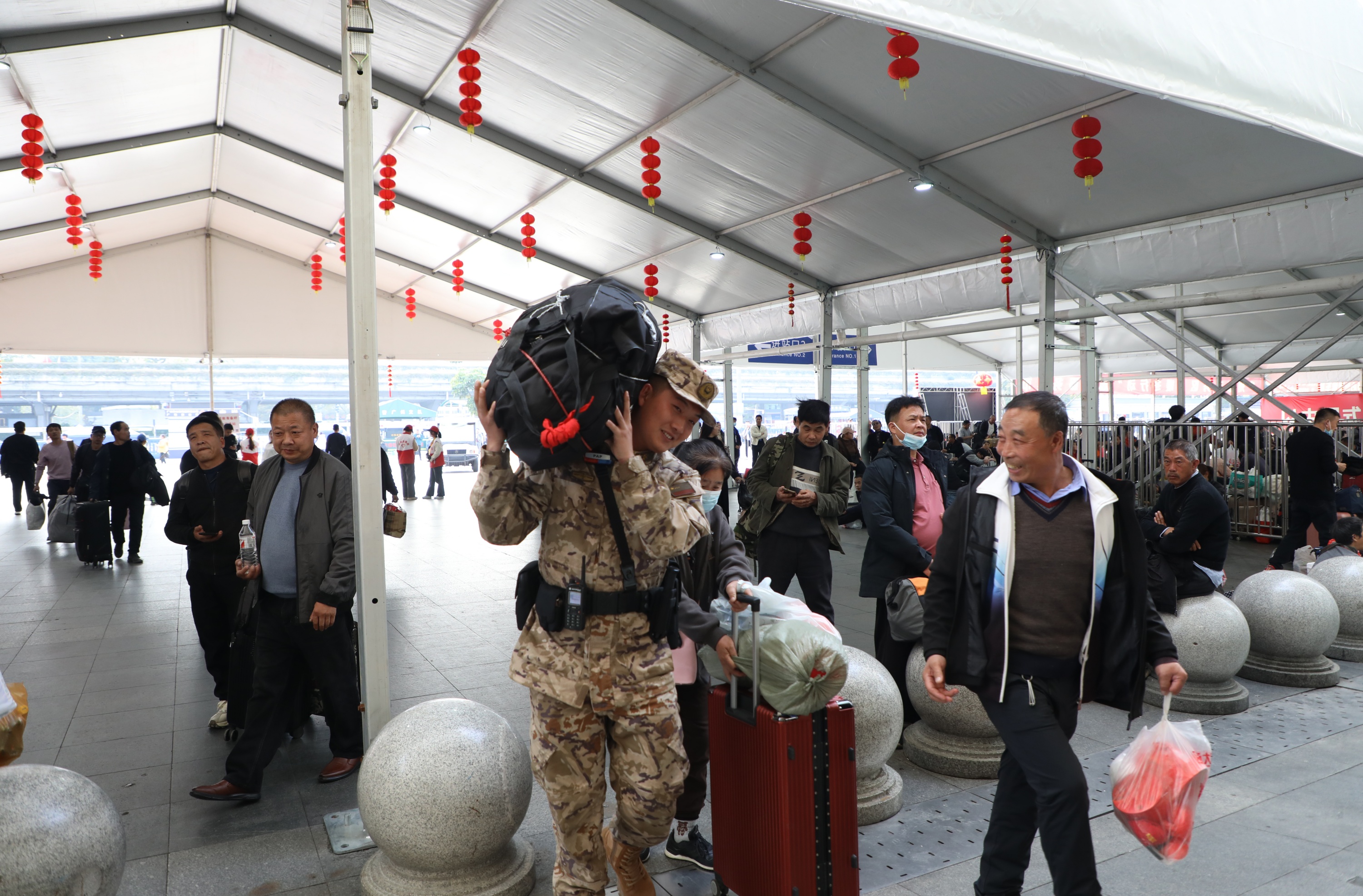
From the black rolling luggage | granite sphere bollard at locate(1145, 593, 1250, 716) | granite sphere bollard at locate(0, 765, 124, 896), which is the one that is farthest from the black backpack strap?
the black rolling luggage

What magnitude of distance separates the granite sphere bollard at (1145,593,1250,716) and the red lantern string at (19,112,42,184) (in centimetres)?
1146

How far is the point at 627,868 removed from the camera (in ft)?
8.19

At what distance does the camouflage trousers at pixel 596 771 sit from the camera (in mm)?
2344

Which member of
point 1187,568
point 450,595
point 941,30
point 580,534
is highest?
point 941,30

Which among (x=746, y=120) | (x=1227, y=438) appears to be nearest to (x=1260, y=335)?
(x=1227, y=438)

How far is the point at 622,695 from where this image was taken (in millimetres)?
2326

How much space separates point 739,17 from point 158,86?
9372mm

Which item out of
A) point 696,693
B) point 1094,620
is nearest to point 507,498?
point 696,693

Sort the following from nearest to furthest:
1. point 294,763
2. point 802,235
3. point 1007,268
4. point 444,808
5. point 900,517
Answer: point 444,808 < point 294,763 < point 900,517 < point 1007,268 < point 802,235

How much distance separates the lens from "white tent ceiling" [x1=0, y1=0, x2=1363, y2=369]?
8.08 m

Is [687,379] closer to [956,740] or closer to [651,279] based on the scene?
[956,740]

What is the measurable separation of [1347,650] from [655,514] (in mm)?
6354

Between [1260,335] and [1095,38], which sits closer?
[1095,38]

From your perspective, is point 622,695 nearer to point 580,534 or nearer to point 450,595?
point 580,534
